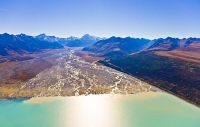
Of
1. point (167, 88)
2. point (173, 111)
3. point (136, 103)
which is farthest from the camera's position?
point (167, 88)

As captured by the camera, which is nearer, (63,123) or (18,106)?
(63,123)

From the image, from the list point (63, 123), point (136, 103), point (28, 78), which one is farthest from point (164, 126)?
point (28, 78)

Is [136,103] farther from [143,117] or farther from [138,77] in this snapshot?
[138,77]

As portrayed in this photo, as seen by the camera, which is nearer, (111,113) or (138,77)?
(111,113)

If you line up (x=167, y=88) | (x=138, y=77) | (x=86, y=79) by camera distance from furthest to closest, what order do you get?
(x=138, y=77)
(x=86, y=79)
(x=167, y=88)

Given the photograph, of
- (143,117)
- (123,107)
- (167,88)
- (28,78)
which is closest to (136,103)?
(123,107)

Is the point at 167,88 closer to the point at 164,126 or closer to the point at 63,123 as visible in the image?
the point at 164,126
